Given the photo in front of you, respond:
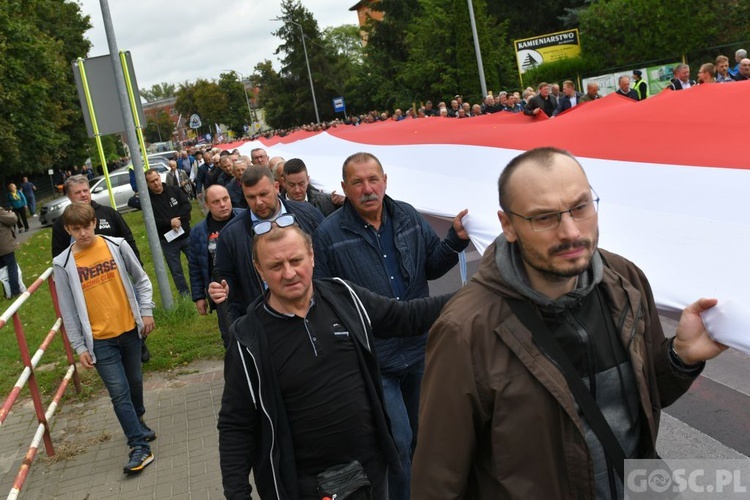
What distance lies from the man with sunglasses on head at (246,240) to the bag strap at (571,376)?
3.04 meters

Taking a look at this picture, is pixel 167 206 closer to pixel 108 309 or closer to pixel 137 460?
pixel 108 309

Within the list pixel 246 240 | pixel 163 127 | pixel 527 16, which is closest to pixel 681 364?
pixel 246 240

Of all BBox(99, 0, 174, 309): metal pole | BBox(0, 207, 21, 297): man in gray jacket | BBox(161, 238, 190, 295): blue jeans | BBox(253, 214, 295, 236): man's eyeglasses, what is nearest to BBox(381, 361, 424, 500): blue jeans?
BBox(253, 214, 295, 236): man's eyeglasses

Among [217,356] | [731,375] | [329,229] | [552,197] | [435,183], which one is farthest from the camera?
[217,356]

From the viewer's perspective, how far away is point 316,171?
9.65m

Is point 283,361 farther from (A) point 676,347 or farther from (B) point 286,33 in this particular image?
(B) point 286,33

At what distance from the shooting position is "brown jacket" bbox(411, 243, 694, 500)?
1.98m

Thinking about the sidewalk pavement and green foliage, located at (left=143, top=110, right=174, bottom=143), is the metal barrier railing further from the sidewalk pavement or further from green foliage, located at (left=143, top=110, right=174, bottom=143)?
green foliage, located at (left=143, top=110, right=174, bottom=143)

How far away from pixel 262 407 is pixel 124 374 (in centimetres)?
285

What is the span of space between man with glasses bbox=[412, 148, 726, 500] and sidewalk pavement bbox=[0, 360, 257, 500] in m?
3.34

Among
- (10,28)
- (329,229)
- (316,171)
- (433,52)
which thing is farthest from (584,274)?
(433,52)

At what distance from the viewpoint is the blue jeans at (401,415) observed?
384cm

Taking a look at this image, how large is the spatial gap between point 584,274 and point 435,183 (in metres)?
4.30

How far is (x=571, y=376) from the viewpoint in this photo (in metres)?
1.98
